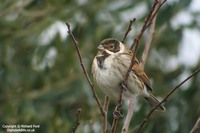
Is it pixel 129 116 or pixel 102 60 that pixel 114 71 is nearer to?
pixel 102 60

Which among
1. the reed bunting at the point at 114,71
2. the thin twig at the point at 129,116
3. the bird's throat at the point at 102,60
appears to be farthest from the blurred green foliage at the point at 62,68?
the thin twig at the point at 129,116

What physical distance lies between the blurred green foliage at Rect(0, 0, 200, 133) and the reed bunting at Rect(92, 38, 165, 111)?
57 cm

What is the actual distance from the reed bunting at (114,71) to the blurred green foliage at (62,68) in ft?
1.87

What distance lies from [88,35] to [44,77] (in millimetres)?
721

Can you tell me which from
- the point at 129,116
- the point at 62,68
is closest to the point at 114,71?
the point at 129,116

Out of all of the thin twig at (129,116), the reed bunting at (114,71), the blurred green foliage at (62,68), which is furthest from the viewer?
the blurred green foliage at (62,68)

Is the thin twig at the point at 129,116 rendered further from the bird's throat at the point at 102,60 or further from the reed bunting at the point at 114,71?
the bird's throat at the point at 102,60

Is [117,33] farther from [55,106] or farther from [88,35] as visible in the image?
[55,106]

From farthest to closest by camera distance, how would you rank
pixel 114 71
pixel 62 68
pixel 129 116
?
pixel 62 68 < pixel 114 71 < pixel 129 116

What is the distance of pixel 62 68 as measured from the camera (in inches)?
250

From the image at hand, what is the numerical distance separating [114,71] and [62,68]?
1.53m

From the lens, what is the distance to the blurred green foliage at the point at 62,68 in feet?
19.2

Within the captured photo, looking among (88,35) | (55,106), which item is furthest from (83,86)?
(88,35)

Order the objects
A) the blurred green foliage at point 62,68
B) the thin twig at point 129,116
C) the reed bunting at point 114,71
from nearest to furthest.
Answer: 1. the thin twig at point 129,116
2. the reed bunting at point 114,71
3. the blurred green foliage at point 62,68
